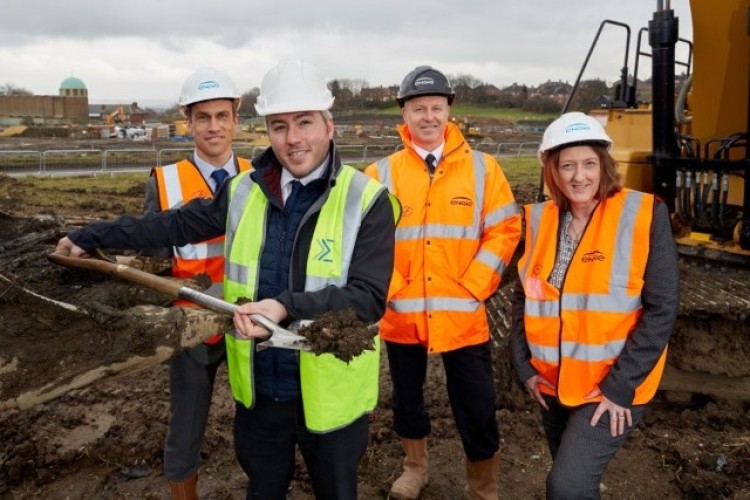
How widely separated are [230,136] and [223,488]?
2.09 metres

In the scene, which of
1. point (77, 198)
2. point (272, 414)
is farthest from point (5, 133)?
point (272, 414)

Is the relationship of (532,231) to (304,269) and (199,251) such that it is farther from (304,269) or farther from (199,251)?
(199,251)

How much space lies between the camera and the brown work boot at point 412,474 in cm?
406

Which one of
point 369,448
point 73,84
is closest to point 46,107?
point 73,84

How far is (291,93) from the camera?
8.97ft

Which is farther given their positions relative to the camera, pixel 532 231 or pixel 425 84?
pixel 425 84

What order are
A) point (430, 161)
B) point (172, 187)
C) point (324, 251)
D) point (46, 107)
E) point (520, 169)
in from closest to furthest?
point (324, 251) → point (172, 187) → point (430, 161) → point (520, 169) → point (46, 107)

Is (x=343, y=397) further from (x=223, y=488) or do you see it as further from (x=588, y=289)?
(x=223, y=488)

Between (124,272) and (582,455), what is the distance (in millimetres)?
2075

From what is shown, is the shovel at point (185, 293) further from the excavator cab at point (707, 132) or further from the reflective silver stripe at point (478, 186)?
the excavator cab at point (707, 132)

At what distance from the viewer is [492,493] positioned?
3.91m

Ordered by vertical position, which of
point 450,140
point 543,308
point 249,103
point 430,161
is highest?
point 249,103

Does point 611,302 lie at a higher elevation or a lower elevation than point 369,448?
higher

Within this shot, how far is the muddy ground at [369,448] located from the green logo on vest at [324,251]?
4.89 feet
